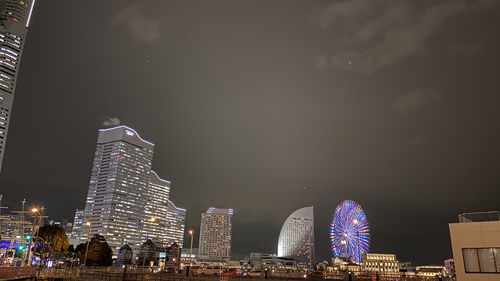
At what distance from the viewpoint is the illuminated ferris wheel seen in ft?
350

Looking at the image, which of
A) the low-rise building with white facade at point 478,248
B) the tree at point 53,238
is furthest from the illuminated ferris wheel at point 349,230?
the low-rise building with white facade at point 478,248

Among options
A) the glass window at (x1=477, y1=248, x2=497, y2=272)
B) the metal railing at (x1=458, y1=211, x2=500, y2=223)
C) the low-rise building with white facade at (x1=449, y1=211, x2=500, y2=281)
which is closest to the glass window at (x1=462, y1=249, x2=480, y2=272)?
the low-rise building with white facade at (x1=449, y1=211, x2=500, y2=281)

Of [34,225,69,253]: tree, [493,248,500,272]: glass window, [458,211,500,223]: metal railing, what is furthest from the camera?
[34,225,69,253]: tree

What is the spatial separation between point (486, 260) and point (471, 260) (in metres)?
0.94

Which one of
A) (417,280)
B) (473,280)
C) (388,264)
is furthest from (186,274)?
(388,264)

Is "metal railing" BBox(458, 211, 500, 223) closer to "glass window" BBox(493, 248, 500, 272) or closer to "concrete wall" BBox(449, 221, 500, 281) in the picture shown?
"concrete wall" BBox(449, 221, 500, 281)

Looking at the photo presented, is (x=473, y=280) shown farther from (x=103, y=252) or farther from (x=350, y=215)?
(x=103, y=252)

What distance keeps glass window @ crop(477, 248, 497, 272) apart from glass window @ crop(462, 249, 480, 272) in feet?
0.83

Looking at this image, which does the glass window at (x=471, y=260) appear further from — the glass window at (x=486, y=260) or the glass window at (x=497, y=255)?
the glass window at (x=497, y=255)

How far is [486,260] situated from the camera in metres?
27.3

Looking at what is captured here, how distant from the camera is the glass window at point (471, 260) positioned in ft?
90.5

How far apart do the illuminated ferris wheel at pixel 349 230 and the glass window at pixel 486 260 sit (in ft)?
269

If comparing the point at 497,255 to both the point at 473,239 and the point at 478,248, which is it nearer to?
the point at 478,248

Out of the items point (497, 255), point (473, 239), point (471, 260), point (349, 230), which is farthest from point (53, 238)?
point (497, 255)
